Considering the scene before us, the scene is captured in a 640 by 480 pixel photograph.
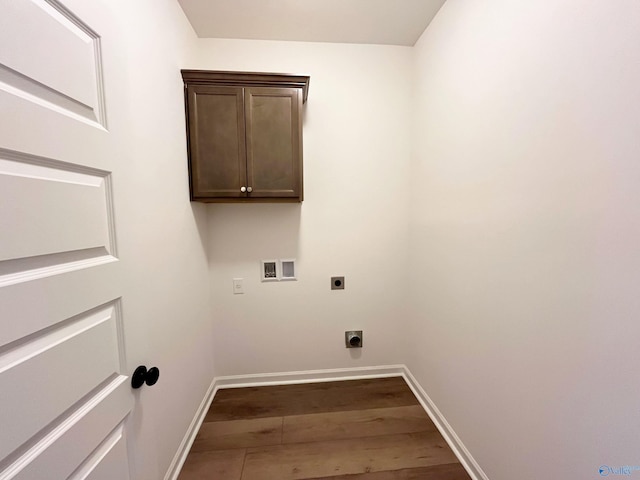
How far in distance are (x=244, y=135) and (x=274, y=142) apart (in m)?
0.19

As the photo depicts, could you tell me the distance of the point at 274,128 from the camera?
1.60m

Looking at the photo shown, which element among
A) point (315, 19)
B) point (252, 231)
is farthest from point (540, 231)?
point (315, 19)

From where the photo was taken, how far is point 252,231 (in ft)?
6.22

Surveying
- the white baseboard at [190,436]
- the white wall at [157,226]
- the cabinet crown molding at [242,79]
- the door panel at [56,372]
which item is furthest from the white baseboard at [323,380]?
the cabinet crown molding at [242,79]

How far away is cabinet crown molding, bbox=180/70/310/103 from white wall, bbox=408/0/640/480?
946 millimetres

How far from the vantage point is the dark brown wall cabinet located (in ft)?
5.03

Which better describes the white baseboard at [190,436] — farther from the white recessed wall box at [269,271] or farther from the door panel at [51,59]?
the door panel at [51,59]

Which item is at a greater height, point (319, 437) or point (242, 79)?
point (242, 79)

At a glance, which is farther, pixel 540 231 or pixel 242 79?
pixel 242 79

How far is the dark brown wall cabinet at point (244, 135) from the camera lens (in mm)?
1532

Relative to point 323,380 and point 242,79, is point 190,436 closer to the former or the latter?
point 323,380
